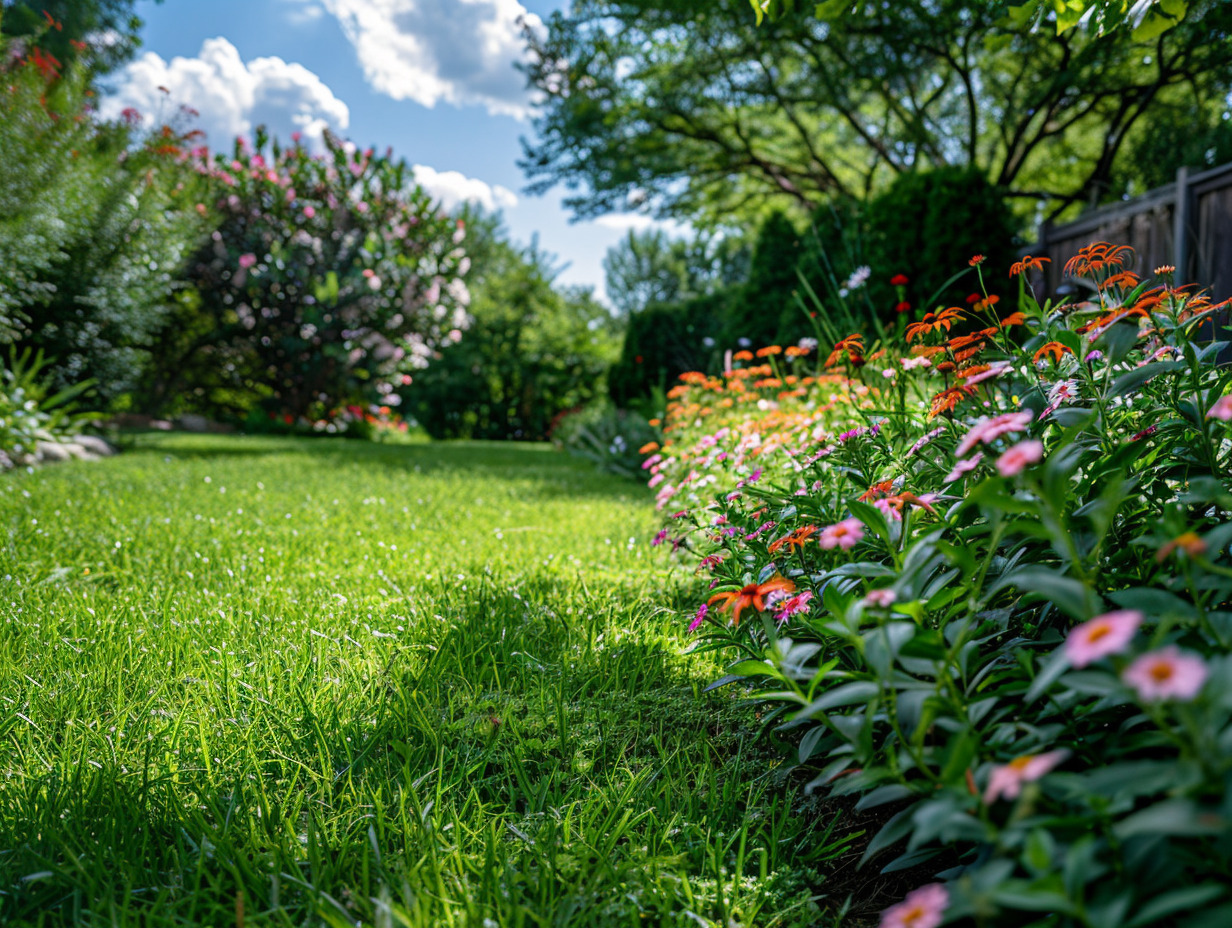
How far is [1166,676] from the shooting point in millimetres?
504

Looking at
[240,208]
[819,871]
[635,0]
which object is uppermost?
[635,0]

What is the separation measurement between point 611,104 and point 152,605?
10.8 metres

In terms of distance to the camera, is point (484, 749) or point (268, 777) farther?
point (484, 749)

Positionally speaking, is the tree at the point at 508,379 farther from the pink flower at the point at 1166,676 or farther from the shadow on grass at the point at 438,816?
the pink flower at the point at 1166,676

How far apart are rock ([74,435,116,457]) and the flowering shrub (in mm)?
6545

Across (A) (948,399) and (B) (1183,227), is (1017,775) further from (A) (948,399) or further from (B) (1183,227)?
(B) (1183,227)

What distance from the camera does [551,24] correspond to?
1062 centimetres

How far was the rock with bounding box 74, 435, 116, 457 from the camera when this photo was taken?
6109 mm

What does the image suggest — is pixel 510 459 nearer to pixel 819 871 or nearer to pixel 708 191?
pixel 819 871

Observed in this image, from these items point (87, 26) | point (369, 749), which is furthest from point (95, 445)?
point (87, 26)

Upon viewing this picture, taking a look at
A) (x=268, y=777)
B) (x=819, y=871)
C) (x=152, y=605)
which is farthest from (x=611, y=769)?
(x=152, y=605)

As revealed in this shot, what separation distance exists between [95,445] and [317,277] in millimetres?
4404

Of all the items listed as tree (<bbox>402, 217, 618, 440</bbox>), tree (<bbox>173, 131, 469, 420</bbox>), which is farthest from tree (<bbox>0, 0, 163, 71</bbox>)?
tree (<bbox>402, 217, 618, 440</bbox>)

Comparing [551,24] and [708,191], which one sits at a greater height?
[551,24]
